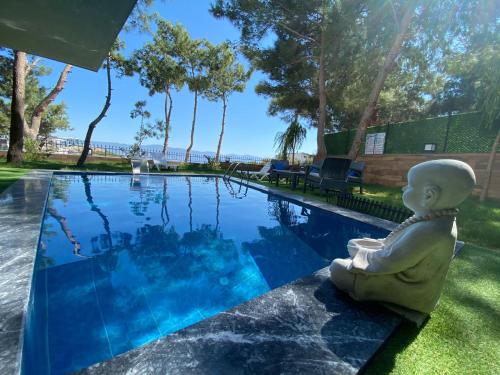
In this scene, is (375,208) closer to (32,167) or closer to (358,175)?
(358,175)

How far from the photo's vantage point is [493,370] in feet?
4.49

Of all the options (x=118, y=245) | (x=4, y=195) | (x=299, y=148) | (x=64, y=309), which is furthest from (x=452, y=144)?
(x=4, y=195)

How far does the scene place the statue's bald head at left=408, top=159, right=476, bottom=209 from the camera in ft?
4.01

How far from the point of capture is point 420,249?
4.31 feet

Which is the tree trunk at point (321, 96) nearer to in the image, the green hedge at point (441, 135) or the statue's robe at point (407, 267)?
the green hedge at point (441, 135)

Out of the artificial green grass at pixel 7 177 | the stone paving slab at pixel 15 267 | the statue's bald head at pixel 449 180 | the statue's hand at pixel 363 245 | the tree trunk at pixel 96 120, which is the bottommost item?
the artificial green grass at pixel 7 177

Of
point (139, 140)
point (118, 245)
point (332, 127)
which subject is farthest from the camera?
point (139, 140)

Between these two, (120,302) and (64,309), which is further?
(120,302)

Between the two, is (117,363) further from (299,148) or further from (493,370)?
(299,148)

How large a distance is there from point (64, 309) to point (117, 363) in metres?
1.37

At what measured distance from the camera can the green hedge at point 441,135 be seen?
25.8 feet

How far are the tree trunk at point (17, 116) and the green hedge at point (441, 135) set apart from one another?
14.5 meters

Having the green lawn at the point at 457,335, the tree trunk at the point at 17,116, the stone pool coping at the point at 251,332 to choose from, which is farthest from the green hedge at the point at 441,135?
the tree trunk at the point at 17,116

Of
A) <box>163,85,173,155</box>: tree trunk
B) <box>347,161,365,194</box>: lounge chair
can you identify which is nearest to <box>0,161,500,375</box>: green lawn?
<box>347,161,365,194</box>: lounge chair
